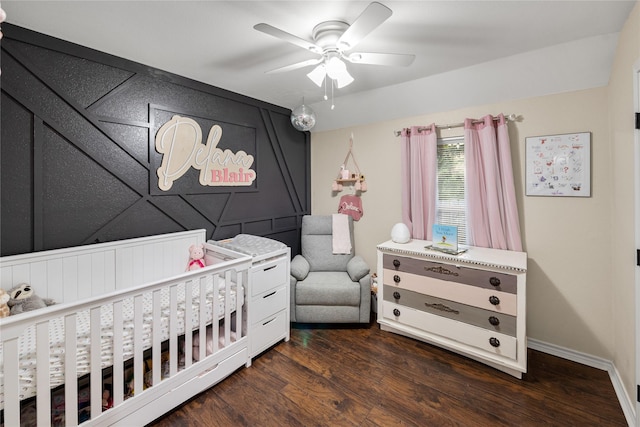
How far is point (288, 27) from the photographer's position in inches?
69.0

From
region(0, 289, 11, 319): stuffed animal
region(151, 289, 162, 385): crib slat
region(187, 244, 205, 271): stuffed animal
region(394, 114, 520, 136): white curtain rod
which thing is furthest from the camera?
region(187, 244, 205, 271): stuffed animal

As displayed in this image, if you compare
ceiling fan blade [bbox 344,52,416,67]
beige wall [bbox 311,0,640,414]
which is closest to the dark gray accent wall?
ceiling fan blade [bbox 344,52,416,67]

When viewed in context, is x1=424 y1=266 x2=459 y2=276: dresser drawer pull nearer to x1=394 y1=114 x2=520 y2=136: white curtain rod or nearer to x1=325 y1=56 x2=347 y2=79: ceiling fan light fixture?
x1=394 y1=114 x2=520 y2=136: white curtain rod

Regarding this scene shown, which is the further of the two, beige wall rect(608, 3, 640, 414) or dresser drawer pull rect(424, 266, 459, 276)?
dresser drawer pull rect(424, 266, 459, 276)

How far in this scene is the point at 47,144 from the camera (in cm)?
185

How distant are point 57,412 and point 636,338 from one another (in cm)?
309

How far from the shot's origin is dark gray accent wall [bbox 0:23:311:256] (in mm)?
1743

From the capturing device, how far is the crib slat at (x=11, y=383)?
1.18 meters

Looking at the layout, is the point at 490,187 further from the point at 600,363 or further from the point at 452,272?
the point at 600,363

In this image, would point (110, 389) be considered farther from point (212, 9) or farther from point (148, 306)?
point (212, 9)

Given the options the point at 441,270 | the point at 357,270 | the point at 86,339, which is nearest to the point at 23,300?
the point at 86,339

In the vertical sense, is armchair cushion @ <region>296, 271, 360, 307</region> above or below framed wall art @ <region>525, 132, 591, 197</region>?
below

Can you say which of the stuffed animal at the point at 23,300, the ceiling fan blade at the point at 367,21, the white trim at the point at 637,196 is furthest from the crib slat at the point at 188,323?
the white trim at the point at 637,196

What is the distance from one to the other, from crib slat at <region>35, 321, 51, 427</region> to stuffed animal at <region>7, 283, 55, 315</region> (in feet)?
1.77
